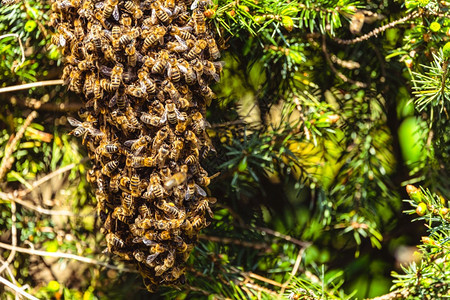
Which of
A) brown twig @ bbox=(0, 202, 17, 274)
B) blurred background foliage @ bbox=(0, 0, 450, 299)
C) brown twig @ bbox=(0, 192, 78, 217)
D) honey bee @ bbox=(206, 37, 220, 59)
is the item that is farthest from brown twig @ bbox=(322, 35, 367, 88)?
brown twig @ bbox=(0, 202, 17, 274)

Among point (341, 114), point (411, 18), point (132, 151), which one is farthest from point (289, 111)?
point (132, 151)

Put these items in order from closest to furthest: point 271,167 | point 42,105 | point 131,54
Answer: point 131,54 < point 271,167 < point 42,105

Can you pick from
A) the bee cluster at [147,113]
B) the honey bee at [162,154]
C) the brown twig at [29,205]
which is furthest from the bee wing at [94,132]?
the brown twig at [29,205]

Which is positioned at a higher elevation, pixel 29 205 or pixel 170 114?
pixel 170 114

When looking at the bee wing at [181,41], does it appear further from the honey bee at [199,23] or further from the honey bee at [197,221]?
the honey bee at [197,221]

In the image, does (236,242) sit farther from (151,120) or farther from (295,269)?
(151,120)

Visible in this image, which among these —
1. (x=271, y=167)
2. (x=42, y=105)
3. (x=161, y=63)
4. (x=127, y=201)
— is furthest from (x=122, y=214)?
(x=42, y=105)
